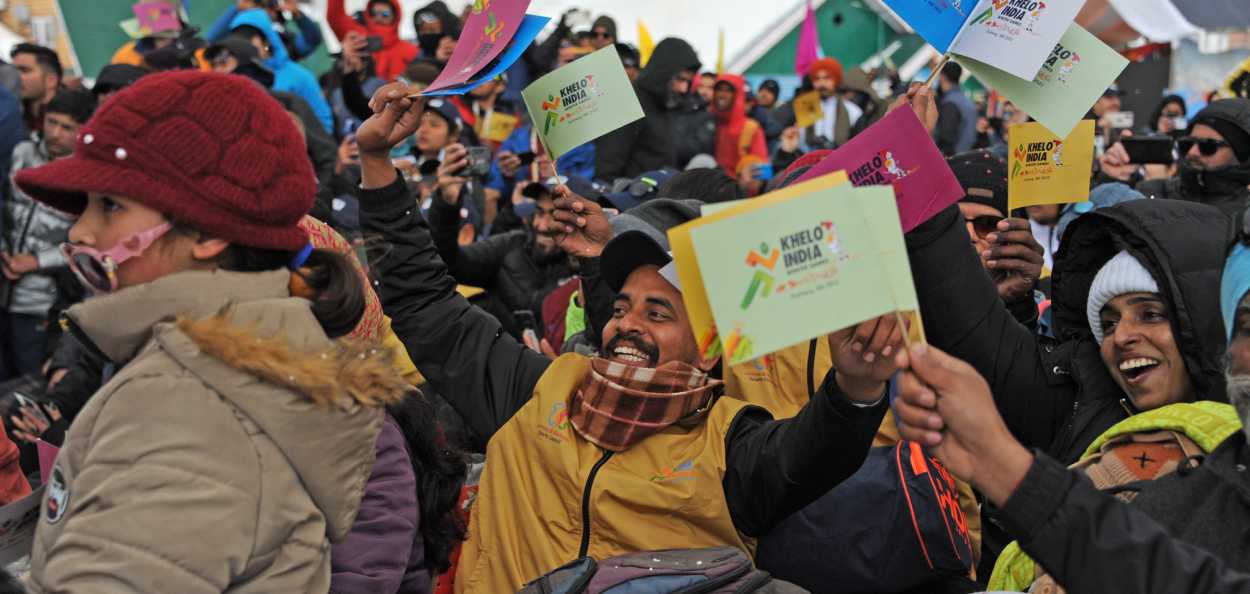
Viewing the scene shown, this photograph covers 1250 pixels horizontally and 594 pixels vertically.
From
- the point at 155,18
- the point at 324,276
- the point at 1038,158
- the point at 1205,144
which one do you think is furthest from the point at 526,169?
the point at 324,276

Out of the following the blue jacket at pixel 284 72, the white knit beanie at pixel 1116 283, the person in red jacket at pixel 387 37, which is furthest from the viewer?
the person in red jacket at pixel 387 37

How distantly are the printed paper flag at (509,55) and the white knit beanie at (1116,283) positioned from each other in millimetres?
1516

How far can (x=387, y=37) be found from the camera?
34.6ft

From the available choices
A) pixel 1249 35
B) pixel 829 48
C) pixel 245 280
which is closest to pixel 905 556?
pixel 245 280

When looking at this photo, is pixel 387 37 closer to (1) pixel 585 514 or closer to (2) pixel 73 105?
(2) pixel 73 105

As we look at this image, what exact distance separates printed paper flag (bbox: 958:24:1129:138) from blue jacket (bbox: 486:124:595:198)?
4.74 metres

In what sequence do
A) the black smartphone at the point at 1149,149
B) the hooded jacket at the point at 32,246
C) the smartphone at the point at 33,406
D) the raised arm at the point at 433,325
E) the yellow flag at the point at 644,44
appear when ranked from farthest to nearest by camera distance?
the yellow flag at the point at 644,44 < the hooded jacket at the point at 32,246 < the black smartphone at the point at 1149,149 < the smartphone at the point at 33,406 < the raised arm at the point at 433,325

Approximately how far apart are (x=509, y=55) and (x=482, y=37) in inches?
5.2

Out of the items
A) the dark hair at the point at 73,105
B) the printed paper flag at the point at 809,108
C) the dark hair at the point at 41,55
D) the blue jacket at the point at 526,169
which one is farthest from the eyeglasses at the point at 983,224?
the dark hair at the point at 41,55

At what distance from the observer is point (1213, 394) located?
2.94m

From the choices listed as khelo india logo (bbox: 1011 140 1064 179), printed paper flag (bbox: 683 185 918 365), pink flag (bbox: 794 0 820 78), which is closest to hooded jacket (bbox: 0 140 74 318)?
khelo india logo (bbox: 1011 140 1064 179)

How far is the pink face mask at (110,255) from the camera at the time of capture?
2059 mm

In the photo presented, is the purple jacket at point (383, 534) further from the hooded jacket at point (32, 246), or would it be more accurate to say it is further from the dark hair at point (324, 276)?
the hooded jacket at point (32, 246)

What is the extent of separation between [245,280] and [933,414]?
1.12 meters
